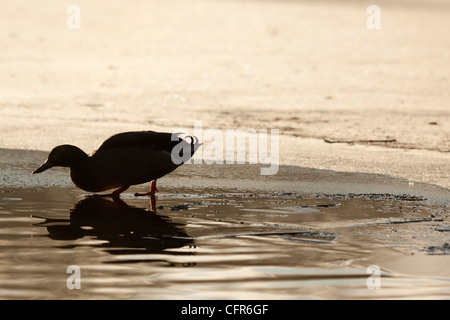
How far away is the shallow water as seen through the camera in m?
4.12

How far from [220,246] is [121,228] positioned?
0.76 metres

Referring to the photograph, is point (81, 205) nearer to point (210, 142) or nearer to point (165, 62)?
point (210, 142)

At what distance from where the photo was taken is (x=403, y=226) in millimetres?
5516

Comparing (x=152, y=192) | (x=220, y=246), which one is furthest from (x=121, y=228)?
(x=152, y=192)

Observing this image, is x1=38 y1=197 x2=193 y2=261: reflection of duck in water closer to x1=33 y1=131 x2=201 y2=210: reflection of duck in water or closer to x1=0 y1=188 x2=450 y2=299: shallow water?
x1=0 y1=188 x2=450 y2=299: shallow water

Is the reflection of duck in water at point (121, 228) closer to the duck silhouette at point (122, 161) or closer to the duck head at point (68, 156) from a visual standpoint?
the duck silhouette at point (122, 161)

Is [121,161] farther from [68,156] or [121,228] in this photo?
[121,228]

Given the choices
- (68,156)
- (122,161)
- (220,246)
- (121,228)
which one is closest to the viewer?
(220,246)

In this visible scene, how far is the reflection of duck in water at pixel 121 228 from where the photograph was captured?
16.2 feet

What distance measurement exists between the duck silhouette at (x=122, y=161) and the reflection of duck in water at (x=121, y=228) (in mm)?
167

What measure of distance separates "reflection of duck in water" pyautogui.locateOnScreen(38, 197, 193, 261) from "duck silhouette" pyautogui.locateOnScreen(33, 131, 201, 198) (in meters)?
0.17

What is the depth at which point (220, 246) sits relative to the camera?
4.90 metres
